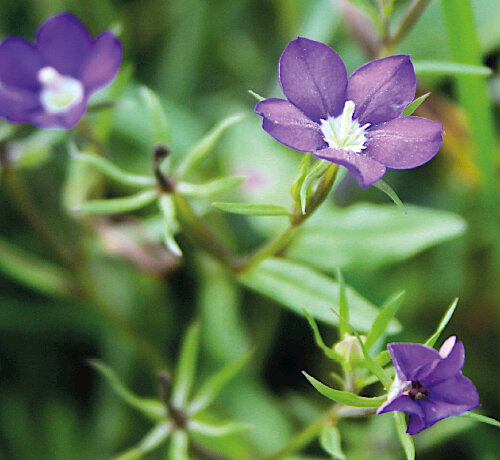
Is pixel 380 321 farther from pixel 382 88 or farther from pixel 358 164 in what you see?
pixel 382 88

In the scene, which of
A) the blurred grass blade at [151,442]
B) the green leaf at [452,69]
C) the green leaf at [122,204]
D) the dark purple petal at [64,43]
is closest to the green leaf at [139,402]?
the blurred grass blade at [151,442]

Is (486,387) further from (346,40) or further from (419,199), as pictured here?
(346,40)

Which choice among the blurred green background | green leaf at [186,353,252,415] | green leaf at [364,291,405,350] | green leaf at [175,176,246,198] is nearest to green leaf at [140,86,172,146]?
green leaf at [175,176,246,198]

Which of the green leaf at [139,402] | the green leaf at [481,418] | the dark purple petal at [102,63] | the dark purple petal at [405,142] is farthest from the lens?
the dark purple petal at [102,63]

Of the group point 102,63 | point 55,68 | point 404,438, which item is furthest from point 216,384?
point 55,68

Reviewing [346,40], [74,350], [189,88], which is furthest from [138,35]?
[74,350]

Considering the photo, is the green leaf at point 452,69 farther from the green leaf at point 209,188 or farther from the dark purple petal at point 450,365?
the dark purple petal at point 450,365
